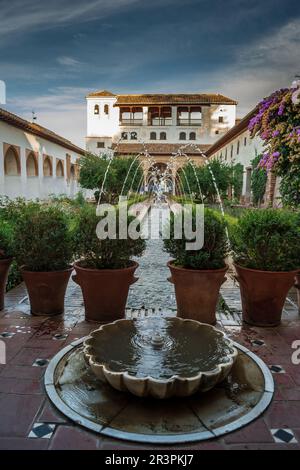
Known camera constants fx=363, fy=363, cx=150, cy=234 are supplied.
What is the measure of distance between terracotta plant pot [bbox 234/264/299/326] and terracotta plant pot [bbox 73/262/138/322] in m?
1.25

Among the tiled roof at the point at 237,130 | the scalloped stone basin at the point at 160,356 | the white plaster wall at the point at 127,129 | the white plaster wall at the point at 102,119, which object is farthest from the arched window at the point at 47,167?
the white plaster wall at the point at 102,119

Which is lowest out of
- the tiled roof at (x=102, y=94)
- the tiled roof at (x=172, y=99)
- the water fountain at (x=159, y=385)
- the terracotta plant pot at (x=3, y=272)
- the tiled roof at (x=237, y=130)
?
the water fountain at (x=159, y=385)

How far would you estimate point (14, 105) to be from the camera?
614 inches

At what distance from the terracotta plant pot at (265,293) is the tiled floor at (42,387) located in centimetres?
13

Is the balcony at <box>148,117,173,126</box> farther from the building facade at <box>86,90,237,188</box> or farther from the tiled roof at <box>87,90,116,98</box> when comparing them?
the tiled roof at <box>87,90,116,98</box>

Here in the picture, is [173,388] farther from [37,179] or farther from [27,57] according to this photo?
[37,179]

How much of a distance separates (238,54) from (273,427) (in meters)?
7.94

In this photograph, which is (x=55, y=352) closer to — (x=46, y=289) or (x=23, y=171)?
(x=46, y=289)

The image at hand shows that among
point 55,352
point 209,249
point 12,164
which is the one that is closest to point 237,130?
point 12,164

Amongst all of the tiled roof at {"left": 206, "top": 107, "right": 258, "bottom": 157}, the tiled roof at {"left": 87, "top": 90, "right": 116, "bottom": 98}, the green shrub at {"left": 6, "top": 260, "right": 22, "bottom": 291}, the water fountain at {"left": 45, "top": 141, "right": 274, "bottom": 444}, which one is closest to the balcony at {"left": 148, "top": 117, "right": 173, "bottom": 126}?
the tiled roof at {"left": 87, "top": 90, "right": 116, "bottom": 98}

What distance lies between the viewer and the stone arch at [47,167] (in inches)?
795

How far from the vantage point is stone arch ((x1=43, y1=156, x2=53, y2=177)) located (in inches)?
795

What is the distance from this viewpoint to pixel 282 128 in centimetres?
618

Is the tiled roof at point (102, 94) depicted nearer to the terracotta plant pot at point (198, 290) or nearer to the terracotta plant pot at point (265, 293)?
the terracotta plant pot at point (198, 290)
